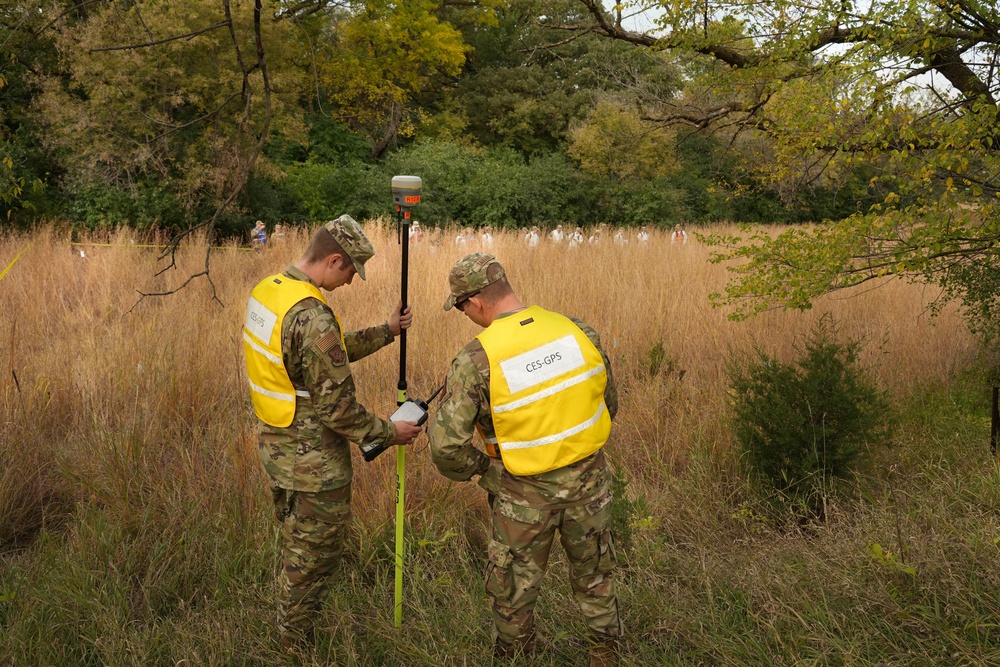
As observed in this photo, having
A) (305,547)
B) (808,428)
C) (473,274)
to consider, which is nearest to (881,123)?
(808,428)

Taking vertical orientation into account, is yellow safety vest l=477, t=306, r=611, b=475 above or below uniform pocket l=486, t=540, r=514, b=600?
above

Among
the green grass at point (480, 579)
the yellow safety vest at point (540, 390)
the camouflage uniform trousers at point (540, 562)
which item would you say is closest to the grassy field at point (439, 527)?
the green grass at point (480, 579)

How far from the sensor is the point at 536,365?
2.58 meters

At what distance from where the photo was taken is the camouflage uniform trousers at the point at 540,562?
269cm

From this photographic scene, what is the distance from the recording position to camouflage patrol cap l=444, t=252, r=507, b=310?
2.67 metres

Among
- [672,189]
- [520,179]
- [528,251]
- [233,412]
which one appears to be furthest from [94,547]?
[672,189]

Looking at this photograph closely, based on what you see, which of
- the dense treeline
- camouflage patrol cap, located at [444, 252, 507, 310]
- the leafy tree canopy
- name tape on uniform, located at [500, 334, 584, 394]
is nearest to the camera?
name tape on uniform, located at [500, 334, 584, 394]

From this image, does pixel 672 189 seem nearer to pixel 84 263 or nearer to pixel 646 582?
pixel 84 263

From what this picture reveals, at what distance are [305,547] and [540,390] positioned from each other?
1233mm

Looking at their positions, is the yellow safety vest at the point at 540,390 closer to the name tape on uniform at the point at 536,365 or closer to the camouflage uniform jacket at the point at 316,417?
the name tape on uniform at the point at 536,365

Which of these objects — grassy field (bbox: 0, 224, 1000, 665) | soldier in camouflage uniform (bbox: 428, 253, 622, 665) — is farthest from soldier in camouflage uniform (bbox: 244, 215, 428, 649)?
soldier in camouflage uniform (bbox: 428, 253, 622, 665)

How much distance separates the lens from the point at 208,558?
369 cm

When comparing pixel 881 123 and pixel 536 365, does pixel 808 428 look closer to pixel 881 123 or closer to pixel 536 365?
pixel 881 123

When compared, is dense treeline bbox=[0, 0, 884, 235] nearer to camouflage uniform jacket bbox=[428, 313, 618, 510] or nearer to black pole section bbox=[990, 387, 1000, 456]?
black pole section bbox=[990, 387, 1000, 456]
